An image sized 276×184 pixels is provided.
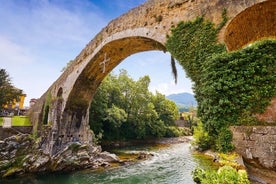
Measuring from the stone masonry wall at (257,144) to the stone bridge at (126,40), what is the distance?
2208 mm

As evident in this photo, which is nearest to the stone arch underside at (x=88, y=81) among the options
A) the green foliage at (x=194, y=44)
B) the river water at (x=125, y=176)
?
the green foliage at (x=194, y=44)

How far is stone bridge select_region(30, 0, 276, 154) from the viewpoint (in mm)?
4648

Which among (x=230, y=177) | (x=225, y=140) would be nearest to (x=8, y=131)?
(x=225, y=140)

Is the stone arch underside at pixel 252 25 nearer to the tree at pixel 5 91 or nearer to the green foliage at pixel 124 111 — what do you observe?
the green foliage at pixel 124 111

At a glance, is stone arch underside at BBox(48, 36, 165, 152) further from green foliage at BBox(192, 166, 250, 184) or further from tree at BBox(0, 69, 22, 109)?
tree at BBox(0, 69, 22, 109)

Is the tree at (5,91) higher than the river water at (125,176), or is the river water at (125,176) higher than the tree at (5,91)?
the tree at (5,91)

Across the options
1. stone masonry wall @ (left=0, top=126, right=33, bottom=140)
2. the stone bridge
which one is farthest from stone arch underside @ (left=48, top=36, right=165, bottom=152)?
stone masonry wall @ (left=0, top=126, right=33, bottom=140)

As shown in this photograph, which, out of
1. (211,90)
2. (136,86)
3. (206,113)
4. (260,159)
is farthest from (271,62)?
(136,86)

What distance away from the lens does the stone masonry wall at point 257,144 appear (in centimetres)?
321

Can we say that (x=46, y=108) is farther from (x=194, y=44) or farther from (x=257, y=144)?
(x=257, y=144)

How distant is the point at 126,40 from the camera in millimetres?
7480

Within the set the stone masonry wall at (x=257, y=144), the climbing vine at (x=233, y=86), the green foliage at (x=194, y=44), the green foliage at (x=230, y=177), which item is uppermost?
the green foliage at (x=194, y=44)

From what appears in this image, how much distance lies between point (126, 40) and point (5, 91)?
12.4 metres

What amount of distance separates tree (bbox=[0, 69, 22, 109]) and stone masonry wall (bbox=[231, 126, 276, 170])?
16386 mm
